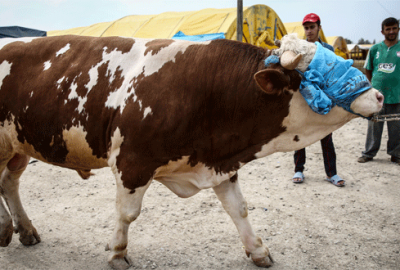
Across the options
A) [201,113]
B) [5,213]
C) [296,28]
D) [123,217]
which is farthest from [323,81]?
[296,28]

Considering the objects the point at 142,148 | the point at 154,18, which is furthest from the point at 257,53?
the point at 154,18

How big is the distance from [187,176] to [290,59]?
1.03 metres

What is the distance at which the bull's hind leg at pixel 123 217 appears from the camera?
2.29 metres

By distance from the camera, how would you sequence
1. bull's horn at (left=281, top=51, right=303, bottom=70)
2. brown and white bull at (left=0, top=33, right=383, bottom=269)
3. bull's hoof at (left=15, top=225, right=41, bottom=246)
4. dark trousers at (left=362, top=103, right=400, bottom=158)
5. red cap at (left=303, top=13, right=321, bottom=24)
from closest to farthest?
bull's horn at (left=281, top=51, right=303, bottom=70) < brown and white bull at (left=0, top=33, right=383, bottom=269) < bull's hoof at (left=15, top=225, right=41, bottom=246) < red cap at (left=303, top=13, right=321, bottom=24) < dark trousers at (left=362, top=103, right=400, bottom=158)

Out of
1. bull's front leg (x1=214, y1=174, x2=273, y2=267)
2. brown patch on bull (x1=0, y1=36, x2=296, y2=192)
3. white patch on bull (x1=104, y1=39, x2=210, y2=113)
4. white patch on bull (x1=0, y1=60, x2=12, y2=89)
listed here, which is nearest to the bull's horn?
brown patch on bull (x1=0, y1=36, x2=296, y2=192)

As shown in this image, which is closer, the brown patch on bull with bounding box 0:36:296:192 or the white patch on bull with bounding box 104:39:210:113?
the brown patch on bull with bounding box 0:36:296:192

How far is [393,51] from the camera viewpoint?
4996 mm

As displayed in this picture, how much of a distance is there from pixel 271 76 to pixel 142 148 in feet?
2.93

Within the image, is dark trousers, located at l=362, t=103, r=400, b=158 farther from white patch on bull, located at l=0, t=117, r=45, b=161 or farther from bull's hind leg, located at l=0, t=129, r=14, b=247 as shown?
bull's hind leg, located at l=0, t=129, r=14, b=247

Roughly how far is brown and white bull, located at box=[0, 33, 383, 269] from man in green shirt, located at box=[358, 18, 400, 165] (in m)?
3.47

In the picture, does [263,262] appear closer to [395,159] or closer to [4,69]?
[4,69]

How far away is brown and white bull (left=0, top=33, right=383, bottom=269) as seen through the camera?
209 centimetres

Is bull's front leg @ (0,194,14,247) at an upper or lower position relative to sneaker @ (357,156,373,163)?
upper

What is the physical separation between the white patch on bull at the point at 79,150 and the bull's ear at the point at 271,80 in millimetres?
1199
